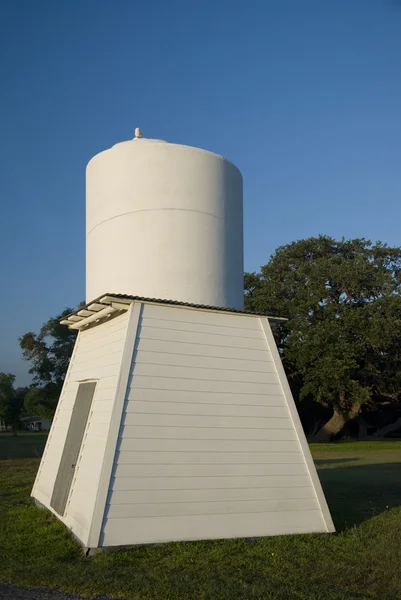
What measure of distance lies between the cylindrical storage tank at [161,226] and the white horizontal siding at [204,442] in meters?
0.56

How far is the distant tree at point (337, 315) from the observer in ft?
112

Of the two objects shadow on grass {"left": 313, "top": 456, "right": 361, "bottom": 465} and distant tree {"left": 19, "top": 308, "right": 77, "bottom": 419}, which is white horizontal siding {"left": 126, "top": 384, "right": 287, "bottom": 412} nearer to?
shadow on grass {"left": 313, "top": 456, "right": 361, "bottom": 465}

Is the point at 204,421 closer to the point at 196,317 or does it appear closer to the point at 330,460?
the point at 196,317

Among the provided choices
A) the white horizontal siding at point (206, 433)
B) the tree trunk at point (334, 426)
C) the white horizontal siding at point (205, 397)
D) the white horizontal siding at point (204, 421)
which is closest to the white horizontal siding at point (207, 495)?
the white horizontal siding at point (206, 433)

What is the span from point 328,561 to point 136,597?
8.92 ft

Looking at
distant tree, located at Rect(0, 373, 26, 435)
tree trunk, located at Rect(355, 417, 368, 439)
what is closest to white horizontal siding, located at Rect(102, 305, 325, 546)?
tree trunk, located at Rect(355, 417, 368, 439)

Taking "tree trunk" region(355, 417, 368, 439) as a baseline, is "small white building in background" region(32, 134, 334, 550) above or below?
below

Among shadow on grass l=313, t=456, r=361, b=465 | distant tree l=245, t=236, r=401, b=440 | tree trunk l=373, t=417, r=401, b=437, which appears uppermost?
distant tree l=245, t=236, r=401, b=440

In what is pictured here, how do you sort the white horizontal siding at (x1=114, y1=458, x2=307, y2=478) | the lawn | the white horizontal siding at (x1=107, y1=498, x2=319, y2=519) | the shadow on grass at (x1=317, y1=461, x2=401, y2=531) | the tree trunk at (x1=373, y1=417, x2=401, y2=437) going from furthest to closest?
1. the tree trunk at (x1=373, y1=417, x2=401, y2=437)
2. the shadow on grass at (x1=317, y1=461, x2=401, y2=531)
3. the white horizontal siding at (x1=114, y1=458, x2=307, y2=478)
4. the white horizontal siding at (x1=107, y1=498, x2=319, y2=519)
5. the lawn

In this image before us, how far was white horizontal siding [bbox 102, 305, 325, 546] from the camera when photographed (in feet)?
25.9

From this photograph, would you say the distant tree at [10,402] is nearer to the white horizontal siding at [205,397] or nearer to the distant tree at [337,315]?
the distant tree at [337,315]

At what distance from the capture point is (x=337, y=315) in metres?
36.2

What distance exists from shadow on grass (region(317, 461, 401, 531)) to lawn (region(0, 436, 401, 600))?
0.69 m

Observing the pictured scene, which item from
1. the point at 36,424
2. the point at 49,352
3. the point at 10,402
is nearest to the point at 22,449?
the point at 49,352
